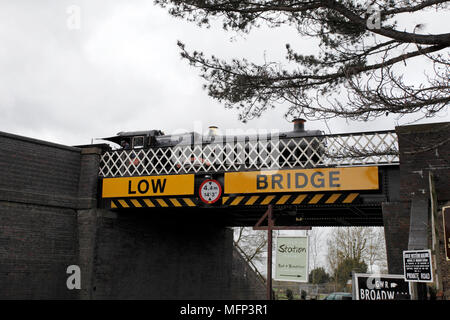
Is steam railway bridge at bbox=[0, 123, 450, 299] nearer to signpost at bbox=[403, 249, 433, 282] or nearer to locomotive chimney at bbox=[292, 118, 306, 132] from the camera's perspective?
locomotive chimney at bbox=[292, 118, 306, 132]

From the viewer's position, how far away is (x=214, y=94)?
36.4 feet

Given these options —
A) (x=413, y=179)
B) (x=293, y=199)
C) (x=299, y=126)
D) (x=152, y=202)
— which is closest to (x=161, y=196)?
(x=152, y=202)

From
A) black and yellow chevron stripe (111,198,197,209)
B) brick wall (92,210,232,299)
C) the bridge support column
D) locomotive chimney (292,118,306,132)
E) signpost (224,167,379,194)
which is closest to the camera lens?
the bridge support column

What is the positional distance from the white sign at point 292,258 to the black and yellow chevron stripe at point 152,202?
5.42m

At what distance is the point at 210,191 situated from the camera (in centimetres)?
1434

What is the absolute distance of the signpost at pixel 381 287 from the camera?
8906mm

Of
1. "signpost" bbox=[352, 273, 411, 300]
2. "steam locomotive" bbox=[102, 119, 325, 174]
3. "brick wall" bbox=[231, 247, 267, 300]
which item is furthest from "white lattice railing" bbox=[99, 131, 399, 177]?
"brick wall" bbox=[231, 247, 267, 300]

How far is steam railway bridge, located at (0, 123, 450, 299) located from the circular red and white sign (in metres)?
0.03

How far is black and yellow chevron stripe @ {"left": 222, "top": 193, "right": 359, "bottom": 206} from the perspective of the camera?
13094 mm

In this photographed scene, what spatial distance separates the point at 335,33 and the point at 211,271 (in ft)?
43.7

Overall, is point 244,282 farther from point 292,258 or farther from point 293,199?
point 292,258

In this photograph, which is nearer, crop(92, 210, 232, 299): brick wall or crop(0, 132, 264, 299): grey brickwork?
crop(0, 132, 264, 299): grey brickwork

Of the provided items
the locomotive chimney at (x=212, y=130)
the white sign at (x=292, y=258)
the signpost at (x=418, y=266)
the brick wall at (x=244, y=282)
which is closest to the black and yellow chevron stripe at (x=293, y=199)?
the white sign at (x=292, y=258)

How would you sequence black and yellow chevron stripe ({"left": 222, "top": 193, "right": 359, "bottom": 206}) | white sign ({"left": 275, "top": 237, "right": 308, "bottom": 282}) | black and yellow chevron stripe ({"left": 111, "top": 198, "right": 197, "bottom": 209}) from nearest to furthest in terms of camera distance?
1. white sign ({"left": 275, "top": 237, "right": 308, "bottom": 282})
2. black and yellow chevron stripe ({"left": 222, "top": 193, "right": 359, "bottom": 206})
3. black and yellow chevron stripe ({"left": 111, "top": 198, "right": 197, "bottom": 209})
